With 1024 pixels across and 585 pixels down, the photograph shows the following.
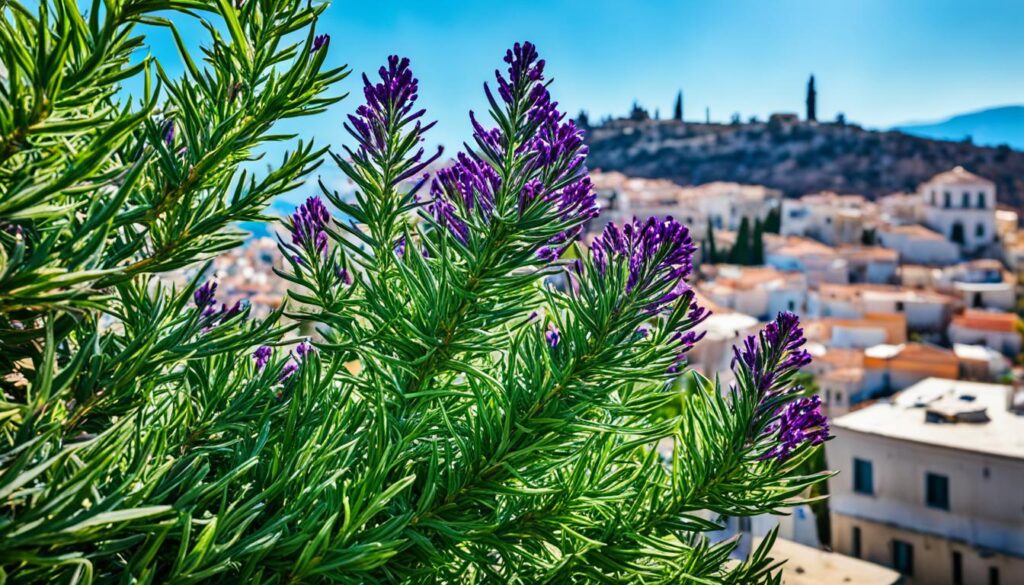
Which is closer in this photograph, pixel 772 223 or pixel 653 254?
pixel 653 254

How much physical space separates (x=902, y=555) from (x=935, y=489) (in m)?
1.19

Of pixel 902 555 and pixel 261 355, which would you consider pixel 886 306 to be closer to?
pixel 902 555

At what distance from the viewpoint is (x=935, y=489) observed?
11.5 meters

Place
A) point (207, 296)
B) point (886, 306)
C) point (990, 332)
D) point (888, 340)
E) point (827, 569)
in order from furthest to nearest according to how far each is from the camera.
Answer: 1. point (886, 306)
2. point (990, 332)
3. point (888, 340)
4. point (827, 569)
5. point (207, 296)

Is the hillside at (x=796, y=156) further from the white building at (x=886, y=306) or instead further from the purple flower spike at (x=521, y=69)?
the purple flower spike at (x=521, y=69)

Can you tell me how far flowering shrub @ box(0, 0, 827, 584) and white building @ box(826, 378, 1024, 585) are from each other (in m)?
11.0

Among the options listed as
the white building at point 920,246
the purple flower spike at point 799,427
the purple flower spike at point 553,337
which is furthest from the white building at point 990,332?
the purple flower spike at point 553,337

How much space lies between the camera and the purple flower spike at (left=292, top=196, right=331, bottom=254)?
4.48 feet

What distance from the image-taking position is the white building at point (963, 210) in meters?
41.3

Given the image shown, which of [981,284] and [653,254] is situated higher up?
[653,254]

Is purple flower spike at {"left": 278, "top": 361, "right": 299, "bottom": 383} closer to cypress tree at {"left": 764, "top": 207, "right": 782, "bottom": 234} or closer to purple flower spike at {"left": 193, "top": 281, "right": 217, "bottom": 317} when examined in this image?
purple flower spike at {"left": 193, "top": 281, "right": 217, "bottom": 317}

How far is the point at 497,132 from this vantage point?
3.58 feet

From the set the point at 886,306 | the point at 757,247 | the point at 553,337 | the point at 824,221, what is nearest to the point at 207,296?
the point at 553,337

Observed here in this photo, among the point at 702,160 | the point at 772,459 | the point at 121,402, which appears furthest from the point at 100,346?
the point at 702,160
